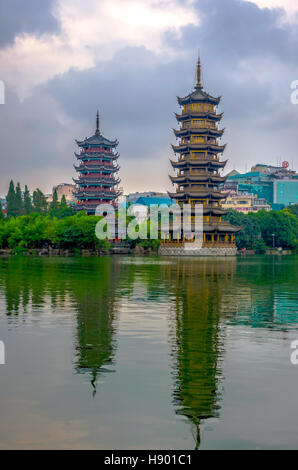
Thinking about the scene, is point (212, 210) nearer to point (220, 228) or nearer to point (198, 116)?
point (220, 228)

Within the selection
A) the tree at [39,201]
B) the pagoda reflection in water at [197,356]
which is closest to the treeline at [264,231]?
the tree at [39,201]

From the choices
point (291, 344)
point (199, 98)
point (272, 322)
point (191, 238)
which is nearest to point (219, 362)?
point (291, 344)

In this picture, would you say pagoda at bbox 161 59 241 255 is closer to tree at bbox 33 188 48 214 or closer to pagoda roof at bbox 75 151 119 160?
pagoda roof at bbox 75 151 119 160

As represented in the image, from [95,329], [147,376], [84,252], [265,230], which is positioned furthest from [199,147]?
[147,376]

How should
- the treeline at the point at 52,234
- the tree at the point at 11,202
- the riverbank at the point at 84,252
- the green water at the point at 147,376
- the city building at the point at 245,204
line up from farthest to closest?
the city building at the point at 245,204 < the tree at the point at 11,202 < the riverbank at the point at 84,252 < the treeline at the point at 52,234 < the green water at the point at 147,376

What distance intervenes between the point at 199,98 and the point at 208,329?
2603 inches

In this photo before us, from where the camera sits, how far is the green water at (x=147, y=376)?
650 cm

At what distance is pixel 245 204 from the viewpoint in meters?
149

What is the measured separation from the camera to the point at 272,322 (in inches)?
565

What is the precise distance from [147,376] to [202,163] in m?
66.6

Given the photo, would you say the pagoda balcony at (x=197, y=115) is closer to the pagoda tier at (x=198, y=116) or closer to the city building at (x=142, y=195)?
the pagoda tier at (x=198, y=116)

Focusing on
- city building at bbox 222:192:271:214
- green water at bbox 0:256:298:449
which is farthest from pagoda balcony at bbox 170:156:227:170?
city building at bbox 222:192:271:214

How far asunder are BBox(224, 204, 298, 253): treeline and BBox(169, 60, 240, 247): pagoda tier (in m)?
12.9

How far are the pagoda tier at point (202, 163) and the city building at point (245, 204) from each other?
72044 mm
